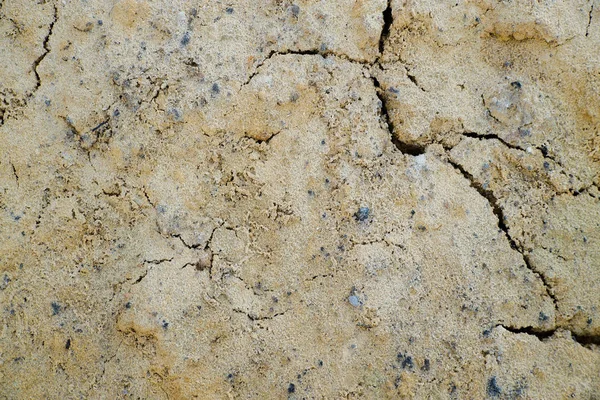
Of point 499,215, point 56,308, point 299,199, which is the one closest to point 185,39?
point 299,199

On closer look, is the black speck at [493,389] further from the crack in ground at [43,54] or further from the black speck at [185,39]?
the crack in ground at [43,54]

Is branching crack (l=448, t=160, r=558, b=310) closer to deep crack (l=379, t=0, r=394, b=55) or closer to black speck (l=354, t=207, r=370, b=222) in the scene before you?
black speck (l=354, t=207, r=370, b=222)

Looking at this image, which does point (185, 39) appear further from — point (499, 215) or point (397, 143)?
point (499, 215)

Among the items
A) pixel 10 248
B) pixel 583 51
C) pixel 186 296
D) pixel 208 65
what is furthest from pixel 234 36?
pixel 583 51

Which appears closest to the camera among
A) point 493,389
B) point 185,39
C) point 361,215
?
point 493,389

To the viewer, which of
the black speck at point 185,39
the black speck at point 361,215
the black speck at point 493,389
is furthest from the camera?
the black speck at point 185,39

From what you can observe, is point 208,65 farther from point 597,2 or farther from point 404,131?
point 597,2

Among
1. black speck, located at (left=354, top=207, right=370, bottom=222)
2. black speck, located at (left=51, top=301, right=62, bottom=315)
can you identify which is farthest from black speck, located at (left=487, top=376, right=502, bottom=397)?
black speck, located at (left=51, top=301, right=62, bottom=315)

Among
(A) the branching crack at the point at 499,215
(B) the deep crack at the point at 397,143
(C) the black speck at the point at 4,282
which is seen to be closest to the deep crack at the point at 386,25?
(B) the deep crack at the point at 397,143
